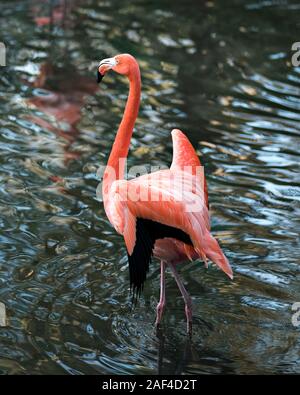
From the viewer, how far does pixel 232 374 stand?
3.71m

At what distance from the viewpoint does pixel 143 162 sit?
6152 millimetres

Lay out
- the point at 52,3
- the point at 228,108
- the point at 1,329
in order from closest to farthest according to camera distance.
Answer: the point at 1,329, the point at 228,108, the point at 52,3

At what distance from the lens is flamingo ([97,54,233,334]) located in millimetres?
3766

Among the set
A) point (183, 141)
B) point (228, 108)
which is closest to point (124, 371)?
point (183, 141)

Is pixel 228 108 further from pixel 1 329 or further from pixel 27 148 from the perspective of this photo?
pixel 1 329

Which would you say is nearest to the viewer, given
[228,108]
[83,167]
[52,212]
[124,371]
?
[124,371]

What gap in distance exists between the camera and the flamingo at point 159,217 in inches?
148

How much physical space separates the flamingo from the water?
35cm

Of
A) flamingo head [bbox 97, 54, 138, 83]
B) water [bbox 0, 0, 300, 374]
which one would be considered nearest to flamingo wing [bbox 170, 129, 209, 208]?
flamingo head [bbox 97, 54, 138, 83]

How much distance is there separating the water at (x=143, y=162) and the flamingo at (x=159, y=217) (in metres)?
0.35

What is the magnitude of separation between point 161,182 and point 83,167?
226 cm

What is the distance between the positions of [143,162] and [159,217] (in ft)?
7.91
